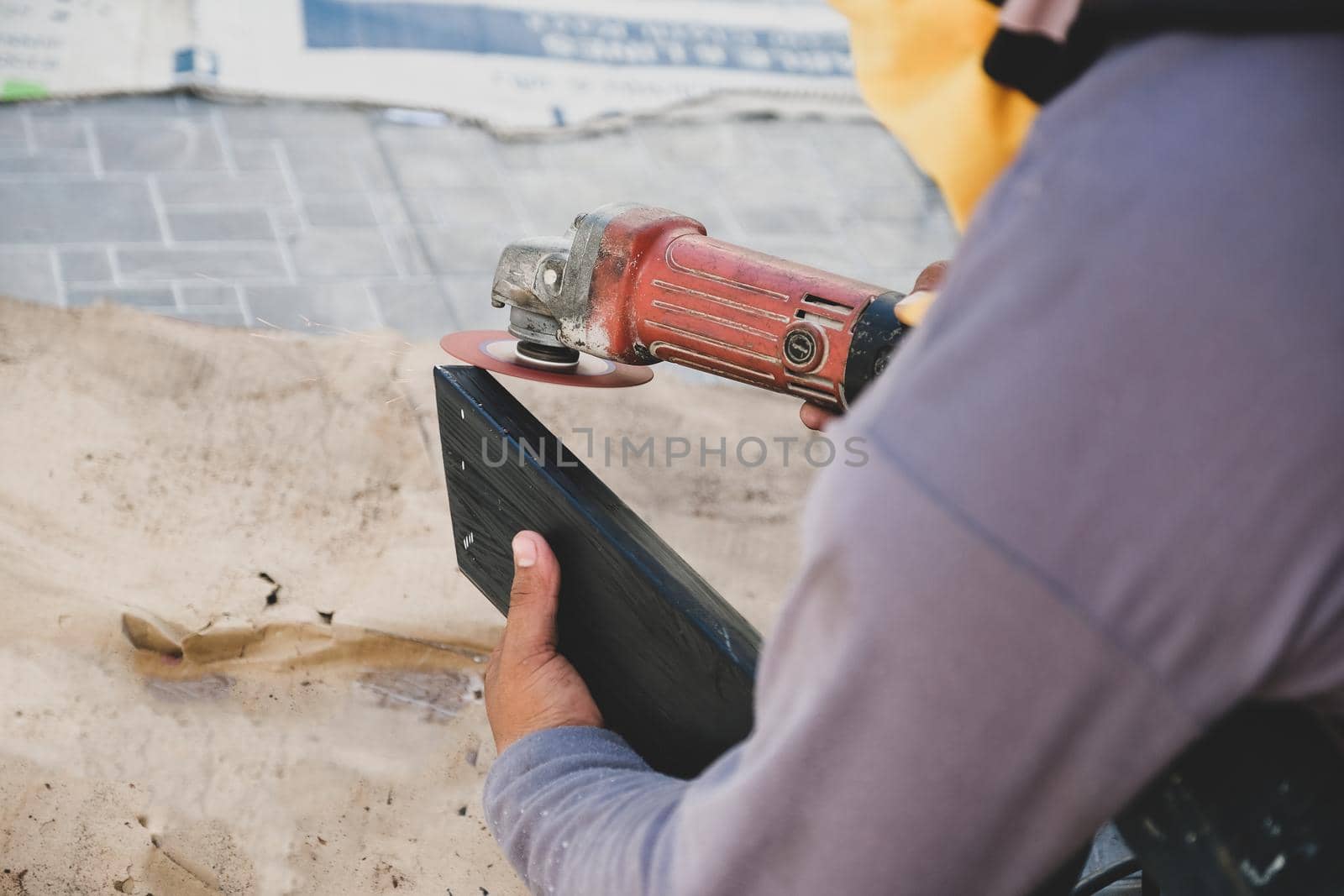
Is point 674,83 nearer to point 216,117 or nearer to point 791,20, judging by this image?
point 791,20

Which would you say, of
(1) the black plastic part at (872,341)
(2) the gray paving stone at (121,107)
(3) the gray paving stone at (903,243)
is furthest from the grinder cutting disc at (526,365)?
(2) the gray paving stone at (121,107)

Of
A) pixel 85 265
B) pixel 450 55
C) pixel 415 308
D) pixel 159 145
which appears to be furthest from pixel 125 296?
pixel 450 55

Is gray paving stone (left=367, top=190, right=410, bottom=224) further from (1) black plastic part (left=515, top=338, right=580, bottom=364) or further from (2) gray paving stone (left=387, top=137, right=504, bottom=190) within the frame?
(1) black plastic part (left=515, top=338, right=580, bottom=364)

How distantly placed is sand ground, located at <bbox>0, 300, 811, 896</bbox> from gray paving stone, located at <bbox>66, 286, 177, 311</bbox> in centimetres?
15

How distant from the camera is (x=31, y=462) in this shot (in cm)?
240

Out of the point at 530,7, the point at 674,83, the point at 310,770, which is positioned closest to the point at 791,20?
the point at 674,83

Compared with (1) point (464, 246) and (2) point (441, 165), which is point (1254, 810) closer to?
(1) point (464, 246)

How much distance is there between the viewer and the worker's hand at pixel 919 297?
1412 mm

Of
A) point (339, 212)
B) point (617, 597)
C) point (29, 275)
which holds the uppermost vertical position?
point (617, 597)

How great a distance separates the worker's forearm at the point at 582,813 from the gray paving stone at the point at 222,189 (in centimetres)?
272

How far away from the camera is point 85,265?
10.4 ft

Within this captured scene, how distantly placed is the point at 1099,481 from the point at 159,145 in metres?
3.70

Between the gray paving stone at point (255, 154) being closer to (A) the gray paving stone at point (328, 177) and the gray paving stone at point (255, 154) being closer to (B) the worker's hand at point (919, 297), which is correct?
(A) the gray paving stone at point (328, 177)

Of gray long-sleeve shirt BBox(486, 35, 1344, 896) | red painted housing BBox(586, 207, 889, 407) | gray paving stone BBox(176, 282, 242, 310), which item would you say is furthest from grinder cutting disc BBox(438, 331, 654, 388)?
gray paving stone BBox(176, 282, 242, 310)
